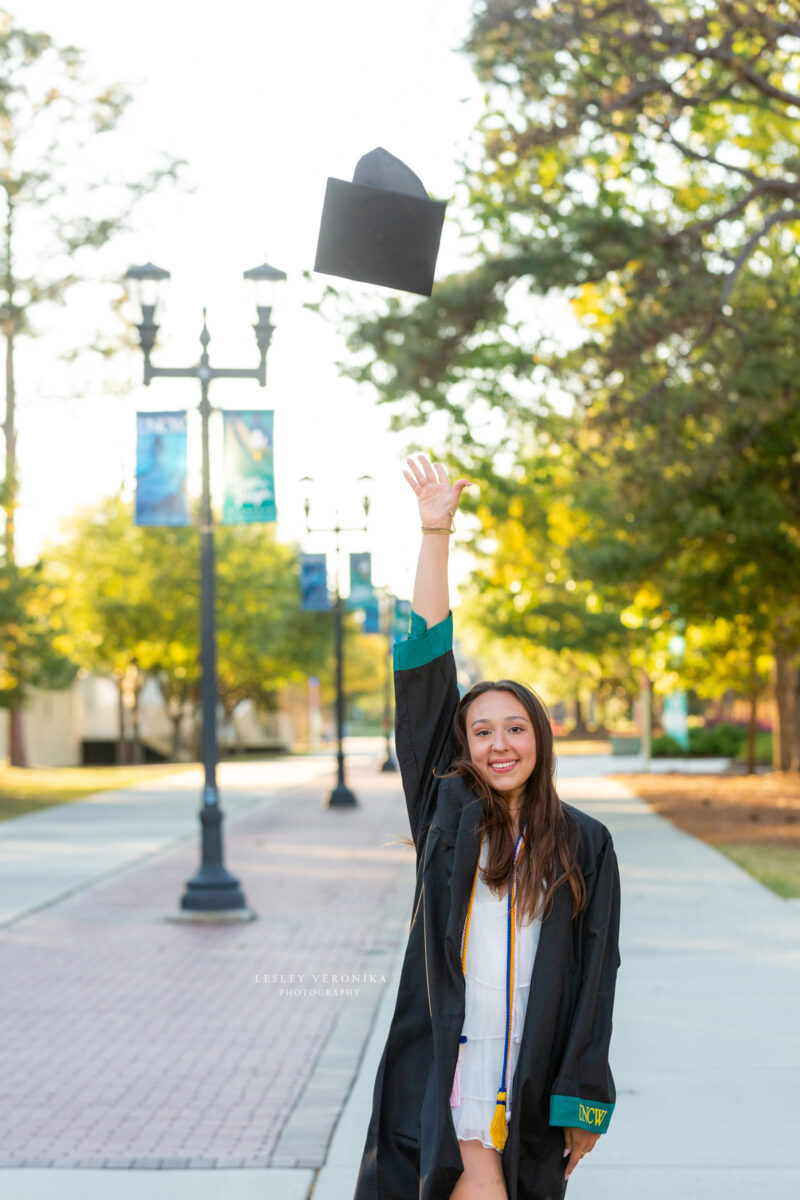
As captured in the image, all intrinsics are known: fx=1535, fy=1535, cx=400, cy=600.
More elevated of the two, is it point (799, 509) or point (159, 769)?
point (799, 509)

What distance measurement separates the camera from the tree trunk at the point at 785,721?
29.4 meters

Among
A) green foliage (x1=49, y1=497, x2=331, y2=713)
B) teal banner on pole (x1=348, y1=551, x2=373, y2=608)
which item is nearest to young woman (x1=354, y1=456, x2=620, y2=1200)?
teal banner on pole (x1=348, y1=551, x2=373, y2=608)

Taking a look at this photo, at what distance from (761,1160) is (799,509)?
15.1 metres

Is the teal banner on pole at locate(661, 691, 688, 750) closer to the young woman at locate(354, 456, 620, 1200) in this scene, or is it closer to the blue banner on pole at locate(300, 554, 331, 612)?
the blue banner on pole at locate(300, 554, 331, 612)

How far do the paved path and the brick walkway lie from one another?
0.07ft

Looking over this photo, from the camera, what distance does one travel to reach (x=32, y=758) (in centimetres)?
5075

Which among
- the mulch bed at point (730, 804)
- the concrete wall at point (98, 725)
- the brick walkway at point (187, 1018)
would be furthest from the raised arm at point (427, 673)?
the concrete wall at point (98, 725)

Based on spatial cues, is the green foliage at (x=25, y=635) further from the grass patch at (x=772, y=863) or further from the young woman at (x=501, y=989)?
the young woman at (x=501, y=989)

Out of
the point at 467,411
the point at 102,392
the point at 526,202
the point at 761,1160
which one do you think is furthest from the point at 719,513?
the point at 102,392

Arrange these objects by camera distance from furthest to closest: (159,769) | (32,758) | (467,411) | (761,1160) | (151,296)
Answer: (32,758) → (159,769) → (467,411) → (151,296) → (761,1160)

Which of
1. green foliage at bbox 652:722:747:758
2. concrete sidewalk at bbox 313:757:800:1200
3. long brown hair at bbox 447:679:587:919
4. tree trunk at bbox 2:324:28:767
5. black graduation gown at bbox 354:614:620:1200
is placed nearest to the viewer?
black graduation gown at bbox 354:614:620:1200

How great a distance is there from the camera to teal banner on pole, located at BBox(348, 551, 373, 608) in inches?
1149

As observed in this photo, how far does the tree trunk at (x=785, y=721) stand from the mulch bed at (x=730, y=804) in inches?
13.9

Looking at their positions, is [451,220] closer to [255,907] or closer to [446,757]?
[255,907]
